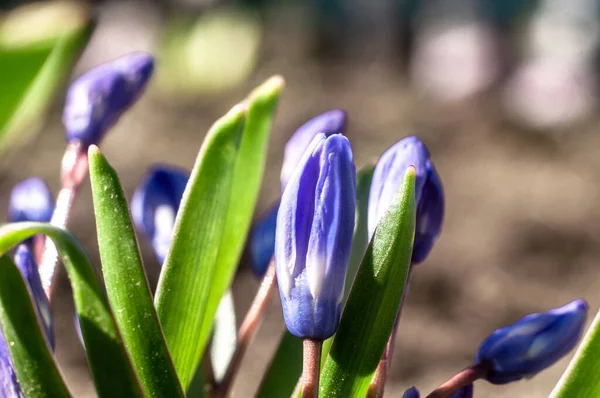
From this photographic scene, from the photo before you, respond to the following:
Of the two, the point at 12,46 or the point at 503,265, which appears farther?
the point at 503,265

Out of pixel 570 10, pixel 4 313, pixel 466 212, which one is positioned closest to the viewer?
Answer: pixel 4 313

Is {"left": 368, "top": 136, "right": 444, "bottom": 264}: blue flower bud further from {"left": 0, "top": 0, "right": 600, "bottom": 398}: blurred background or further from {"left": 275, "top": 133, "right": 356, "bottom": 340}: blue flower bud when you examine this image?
{"left": 0, "top": 0, "right": 600, "bottom": 398}: blurred background

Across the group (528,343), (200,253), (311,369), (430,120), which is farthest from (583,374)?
(430,120)

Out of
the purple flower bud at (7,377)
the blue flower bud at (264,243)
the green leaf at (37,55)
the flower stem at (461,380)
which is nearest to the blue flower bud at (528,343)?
the flower stem at (461,380)

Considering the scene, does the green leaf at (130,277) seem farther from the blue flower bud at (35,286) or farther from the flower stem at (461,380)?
the flower stem at (461,380)

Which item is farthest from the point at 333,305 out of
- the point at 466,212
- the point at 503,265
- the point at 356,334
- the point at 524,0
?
the point at 524,0

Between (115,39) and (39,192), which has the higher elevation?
(115,39)

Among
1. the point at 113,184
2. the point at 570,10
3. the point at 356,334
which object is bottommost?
the point at 356,334

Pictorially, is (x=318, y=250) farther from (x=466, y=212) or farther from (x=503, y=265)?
(x=466, y=212)
